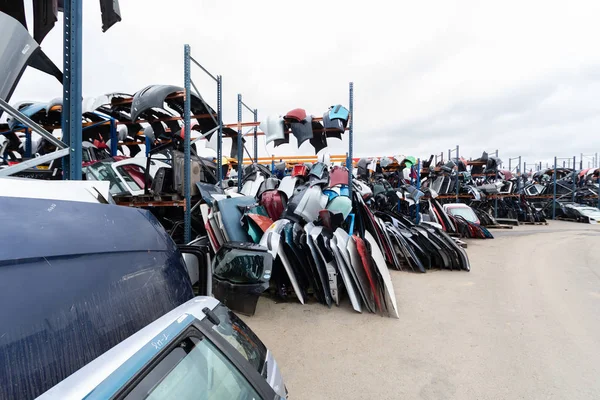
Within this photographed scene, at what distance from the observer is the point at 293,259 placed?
3559 millimetres

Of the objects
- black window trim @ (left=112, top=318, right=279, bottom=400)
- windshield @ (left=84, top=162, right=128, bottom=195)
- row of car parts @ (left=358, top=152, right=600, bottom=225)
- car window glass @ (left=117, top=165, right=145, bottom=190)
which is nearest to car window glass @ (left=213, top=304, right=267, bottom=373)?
black window trim @ (left=112, top=318, right=279, bottom=400)

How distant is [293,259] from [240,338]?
7.71ft

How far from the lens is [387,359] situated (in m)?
2.38

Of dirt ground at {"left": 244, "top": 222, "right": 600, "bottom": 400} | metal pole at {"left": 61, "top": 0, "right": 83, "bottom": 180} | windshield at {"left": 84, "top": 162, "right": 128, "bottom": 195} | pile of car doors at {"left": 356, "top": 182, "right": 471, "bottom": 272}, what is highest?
metal pole at {"left": 61, "top": 0, "right": 83, "bottom": 180}

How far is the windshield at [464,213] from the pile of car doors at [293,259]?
6136mm

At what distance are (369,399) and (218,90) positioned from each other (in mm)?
5471

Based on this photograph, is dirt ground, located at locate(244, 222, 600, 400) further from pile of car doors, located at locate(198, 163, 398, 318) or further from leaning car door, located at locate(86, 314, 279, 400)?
leaning car door, located at locate(86, 314, 279, 400)

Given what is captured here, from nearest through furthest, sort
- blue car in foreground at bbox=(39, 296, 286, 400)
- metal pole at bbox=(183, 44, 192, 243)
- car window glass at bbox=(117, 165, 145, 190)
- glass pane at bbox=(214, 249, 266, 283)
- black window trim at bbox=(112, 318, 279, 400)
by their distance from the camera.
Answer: blue car in foreground at bbox=(39, 296, 286, 400) → black window trim at bbox=(112, 318, 279, 400) → glass pane at bbox=(214, 249, 266, 283) → metal pole at bbox=(183, 44, 192, 243) → car window glass at bbox=(117, 165, 145, 190)

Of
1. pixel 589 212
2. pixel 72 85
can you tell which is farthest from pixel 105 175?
pixel 589 212

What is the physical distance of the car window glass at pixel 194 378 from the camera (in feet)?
2.27

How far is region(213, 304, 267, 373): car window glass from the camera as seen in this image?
1124 mm

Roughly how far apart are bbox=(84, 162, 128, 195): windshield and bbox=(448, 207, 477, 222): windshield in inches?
357

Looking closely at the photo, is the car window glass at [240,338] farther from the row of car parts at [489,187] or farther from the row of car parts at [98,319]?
the row of car parts at [489,187]

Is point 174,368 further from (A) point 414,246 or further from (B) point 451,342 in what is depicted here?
(A) point 414,246
